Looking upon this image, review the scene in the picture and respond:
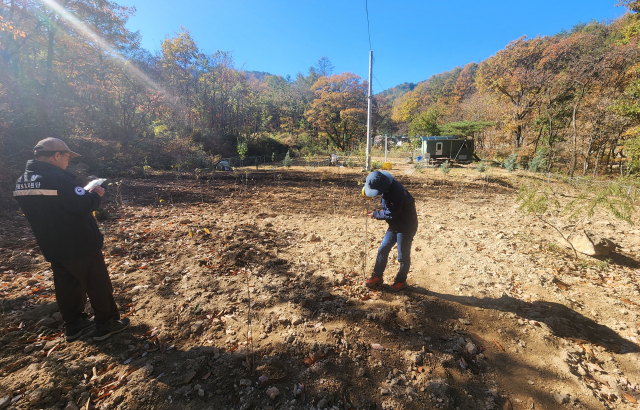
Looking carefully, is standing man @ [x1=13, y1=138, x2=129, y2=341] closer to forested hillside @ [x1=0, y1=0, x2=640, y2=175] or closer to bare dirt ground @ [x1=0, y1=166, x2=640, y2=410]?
bare dirt ground @ [x1=0, y1=166, x2=640, y2=410]

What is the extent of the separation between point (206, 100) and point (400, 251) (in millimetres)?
21968

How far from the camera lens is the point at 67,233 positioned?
1.94m

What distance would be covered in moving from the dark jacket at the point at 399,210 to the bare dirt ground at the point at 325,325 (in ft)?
2.66

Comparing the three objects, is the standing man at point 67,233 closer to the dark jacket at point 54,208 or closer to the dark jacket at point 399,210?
the dark jacket at point 54,208

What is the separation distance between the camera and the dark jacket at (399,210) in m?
2.69

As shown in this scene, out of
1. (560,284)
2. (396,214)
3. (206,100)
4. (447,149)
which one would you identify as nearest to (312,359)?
(396,214)

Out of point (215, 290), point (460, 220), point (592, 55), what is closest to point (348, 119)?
point (592, 55)

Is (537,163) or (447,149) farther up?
(447,149)

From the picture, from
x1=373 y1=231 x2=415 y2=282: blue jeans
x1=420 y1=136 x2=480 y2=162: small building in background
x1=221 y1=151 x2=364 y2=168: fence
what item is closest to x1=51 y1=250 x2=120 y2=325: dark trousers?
x1=373 y1=231 x2=415 y2=282: blue jeans

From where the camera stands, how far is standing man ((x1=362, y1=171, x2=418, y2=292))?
8.60ft

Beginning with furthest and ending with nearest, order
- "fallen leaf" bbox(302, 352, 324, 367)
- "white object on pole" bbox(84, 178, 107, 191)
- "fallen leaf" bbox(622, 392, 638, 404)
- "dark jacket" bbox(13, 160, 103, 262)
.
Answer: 1. "white object on pole" bbox(84, 178, 107, 191)
2. "fallen leaf" bbox(302, 352, 324, 367)
3. "dark jacket" bbox(13, 160, 103, 262)
4. "fallen leaf" bbox(622, 392, 638, 404)

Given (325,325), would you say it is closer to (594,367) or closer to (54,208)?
(594,367)

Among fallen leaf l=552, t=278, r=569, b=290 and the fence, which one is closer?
fallen leaf l=552, t=278, r=569, b=290

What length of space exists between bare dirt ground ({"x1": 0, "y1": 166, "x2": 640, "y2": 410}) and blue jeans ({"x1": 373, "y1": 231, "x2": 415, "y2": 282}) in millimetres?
275
